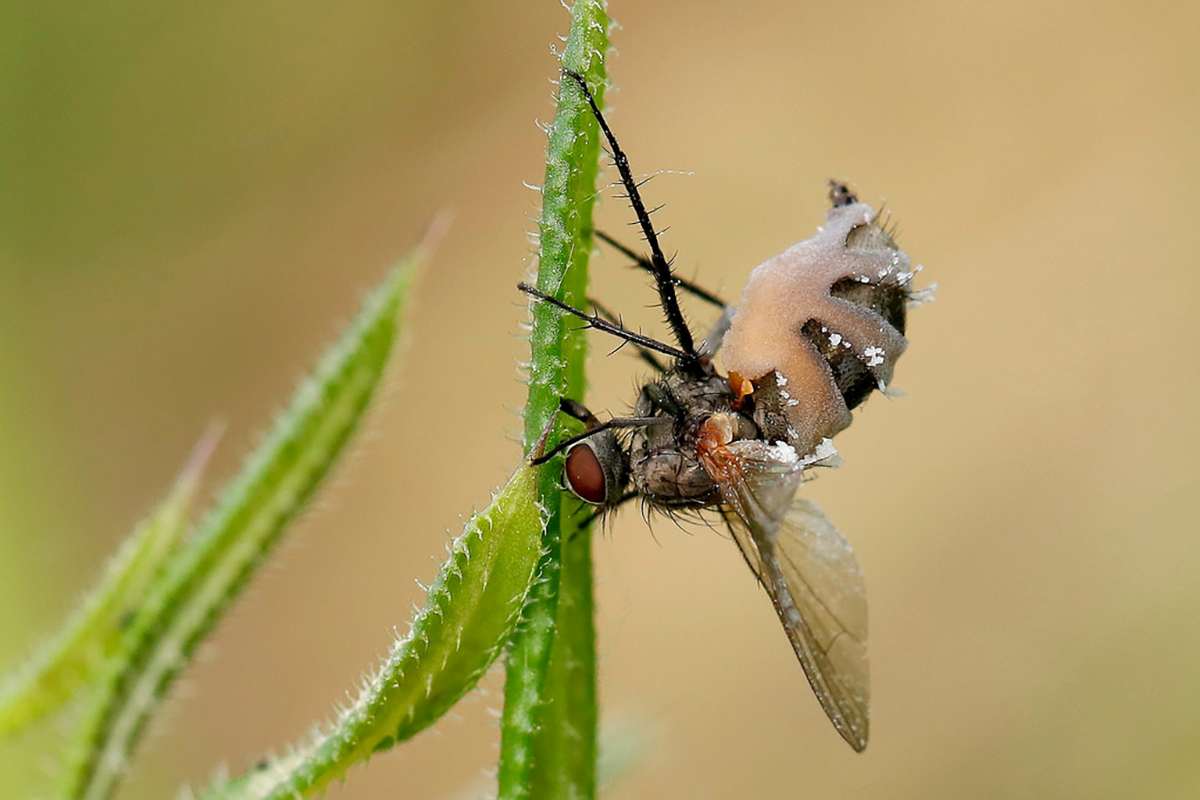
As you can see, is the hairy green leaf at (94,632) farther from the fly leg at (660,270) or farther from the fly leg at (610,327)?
the fly leg at (660,270)

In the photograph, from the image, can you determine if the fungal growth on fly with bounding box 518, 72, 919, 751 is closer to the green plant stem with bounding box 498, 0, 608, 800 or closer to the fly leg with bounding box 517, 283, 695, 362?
the fly leg with bounding box 517, 283, 695, 362

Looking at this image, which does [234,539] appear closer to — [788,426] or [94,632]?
[94,632]

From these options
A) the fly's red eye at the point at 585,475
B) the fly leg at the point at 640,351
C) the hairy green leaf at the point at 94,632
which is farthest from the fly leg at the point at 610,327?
the hairy green leaf at the point at 94,632

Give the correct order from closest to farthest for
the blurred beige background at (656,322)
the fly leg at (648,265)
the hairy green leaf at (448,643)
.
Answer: the hairy green leaf at (448,643), the fly leg at (648,265), the blurred beige background at (656,322)

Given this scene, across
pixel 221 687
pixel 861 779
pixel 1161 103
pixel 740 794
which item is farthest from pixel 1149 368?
pixel 221 687

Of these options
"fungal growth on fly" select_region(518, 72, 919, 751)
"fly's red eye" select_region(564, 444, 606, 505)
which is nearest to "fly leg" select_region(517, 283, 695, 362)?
"fungal growth on fly" select_region(518, 72, 919, 751)
